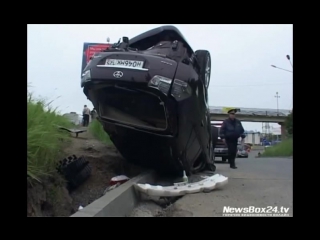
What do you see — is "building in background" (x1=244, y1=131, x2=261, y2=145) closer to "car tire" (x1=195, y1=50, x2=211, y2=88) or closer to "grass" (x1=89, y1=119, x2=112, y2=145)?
"grass" (x1=89, y1=119, x2=112, y2=145)

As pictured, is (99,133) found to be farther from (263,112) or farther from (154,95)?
(263,112)

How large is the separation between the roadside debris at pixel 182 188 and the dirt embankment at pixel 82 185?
0.99 metres

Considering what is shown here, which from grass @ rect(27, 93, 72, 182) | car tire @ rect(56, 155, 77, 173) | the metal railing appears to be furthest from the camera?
the metal railing

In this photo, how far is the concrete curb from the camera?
3.67 m

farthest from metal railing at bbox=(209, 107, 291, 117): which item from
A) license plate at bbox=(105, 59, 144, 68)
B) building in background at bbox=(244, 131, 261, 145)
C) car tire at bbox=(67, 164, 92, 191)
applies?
license plate at bbox=(105, 59, 144, 68)

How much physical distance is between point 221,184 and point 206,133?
1089 mm

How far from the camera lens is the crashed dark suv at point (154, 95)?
521 centimetres

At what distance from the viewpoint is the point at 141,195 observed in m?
5.34

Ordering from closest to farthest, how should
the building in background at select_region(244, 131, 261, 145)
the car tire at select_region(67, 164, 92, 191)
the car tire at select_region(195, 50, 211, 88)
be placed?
the car tire at select_region(67, 164, 92, 191) < the car tire at select_region(195, 50, 211, 88) < the building in background at select_region(244, 131, 261, 145)

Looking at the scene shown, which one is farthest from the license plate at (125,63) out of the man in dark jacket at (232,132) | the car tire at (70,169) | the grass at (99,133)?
the man in dark jacket at (232,132)

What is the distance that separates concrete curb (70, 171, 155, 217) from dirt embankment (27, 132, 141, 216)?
2.36 feet

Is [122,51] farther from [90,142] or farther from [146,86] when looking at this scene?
[90,142]
